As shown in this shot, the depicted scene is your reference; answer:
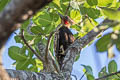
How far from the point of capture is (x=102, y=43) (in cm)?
61

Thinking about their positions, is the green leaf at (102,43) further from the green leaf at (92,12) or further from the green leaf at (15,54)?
the green leaf at (15,54)

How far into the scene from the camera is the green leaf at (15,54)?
1.91 meters

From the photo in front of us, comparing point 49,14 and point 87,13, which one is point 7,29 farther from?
point 49,14

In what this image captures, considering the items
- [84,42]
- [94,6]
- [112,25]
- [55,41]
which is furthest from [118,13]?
[55,41]

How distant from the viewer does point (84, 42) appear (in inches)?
73.3

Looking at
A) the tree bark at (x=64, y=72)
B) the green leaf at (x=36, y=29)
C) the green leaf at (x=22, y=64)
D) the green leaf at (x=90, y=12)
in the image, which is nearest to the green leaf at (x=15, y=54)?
the green leaf at (x=22, y=64)

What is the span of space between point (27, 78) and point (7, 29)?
3.14 ft

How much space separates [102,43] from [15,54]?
1398 millimetres

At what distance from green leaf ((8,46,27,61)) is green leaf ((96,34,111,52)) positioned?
138cm

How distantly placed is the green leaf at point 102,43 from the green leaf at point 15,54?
138 cm

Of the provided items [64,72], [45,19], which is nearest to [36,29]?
[45,19]

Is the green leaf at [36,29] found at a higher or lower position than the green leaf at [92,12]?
lower

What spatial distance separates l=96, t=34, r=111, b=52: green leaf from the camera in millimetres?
592

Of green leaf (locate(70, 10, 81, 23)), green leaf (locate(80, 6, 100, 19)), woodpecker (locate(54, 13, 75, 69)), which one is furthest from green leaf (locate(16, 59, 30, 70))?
green leaf (locate(80, 6, 100, 19))
